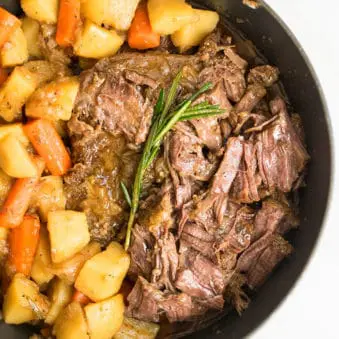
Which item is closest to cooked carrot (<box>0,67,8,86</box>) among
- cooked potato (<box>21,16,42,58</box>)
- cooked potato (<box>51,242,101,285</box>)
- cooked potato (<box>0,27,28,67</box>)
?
cooked potato (<box>0,27,28,67</box>)

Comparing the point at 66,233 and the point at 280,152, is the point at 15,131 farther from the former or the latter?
the point at 280,152

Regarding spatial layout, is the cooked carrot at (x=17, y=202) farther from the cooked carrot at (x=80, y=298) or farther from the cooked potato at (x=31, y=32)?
the cooked potato at (x=31, y=32)

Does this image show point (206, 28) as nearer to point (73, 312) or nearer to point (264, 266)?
point (264, 266)

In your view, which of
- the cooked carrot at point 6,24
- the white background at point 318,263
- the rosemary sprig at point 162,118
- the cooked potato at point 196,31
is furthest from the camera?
the white background at point 318,263

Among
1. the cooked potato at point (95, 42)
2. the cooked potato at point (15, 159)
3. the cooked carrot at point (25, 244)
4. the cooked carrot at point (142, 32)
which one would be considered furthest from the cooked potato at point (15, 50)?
the cooked carrot at point (25, 244)

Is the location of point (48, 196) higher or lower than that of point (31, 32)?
lower

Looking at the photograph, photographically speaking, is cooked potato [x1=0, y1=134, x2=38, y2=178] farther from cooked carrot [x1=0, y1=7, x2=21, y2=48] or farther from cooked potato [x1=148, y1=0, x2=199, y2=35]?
cooked potato [x1=148, y1=0, x2=199, y2=35]

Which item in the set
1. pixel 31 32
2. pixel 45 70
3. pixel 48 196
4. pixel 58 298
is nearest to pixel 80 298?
pixel 58 298
